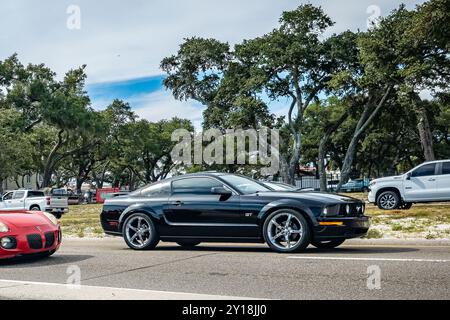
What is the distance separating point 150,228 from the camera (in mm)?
10680

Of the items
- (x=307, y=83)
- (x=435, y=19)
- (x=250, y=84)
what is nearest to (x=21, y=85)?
(x=250, y=84)

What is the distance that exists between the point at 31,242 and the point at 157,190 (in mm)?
2687

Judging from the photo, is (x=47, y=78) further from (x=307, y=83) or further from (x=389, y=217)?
(x=389, y=217)

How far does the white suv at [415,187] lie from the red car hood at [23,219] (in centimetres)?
1340

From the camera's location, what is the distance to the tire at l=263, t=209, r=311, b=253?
9280mm

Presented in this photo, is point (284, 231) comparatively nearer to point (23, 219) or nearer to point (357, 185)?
point (23, 219)

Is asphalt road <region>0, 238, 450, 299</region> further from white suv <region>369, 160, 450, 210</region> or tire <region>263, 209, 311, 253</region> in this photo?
white suv <region>369, 160, 450, 210</region>

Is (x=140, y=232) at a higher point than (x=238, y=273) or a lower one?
higher

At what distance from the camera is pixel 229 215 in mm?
9836

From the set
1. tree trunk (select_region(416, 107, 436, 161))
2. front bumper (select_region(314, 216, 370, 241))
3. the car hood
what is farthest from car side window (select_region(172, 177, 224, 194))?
tree trunk (select_region(416, 107, 436, 161))

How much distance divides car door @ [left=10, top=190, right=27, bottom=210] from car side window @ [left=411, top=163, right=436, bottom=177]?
19711 mm

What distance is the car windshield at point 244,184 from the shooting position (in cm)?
A: 1015

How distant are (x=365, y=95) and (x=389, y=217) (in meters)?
24.0

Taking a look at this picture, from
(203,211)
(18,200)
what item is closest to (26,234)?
(203,211)
